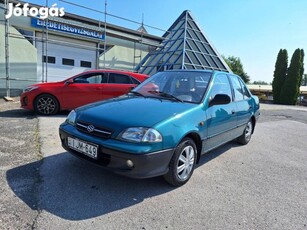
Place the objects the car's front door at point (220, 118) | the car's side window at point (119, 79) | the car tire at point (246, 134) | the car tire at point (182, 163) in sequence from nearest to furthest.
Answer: the car tire at point (182, 163) < the car's front door at point (220, 118) < the car tire at point (246, 134) < the car's side window at point (119, 79)

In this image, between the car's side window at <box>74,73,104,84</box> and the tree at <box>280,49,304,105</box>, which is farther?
the tree at <box>280,49,304,105</box>

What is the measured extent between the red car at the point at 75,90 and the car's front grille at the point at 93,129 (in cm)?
437

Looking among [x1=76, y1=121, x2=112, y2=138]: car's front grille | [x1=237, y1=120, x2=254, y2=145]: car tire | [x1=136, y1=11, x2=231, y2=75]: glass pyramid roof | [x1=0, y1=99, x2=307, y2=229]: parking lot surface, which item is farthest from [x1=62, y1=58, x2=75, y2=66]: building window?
[x1=76, y1=121, x2=112, y2=138]: car's front grille

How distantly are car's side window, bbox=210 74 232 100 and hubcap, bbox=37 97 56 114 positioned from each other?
490 centimetres

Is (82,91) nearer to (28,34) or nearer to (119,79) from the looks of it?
(119,79)

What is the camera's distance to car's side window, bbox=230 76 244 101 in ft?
16.1

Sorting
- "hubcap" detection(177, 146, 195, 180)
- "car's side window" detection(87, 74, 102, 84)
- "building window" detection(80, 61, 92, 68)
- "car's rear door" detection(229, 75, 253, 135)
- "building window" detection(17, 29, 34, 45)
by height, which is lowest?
"hubcap" detection(177, 146, 195, 180)

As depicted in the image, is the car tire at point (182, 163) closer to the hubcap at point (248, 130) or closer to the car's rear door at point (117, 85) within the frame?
the hubcap at point (248, 130)

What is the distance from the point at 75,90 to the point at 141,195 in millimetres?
5117

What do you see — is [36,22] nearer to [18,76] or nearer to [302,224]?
[18,76]

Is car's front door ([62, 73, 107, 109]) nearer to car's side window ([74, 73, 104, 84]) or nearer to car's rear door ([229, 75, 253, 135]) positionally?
car's side window ([74, 73, 104, 84])

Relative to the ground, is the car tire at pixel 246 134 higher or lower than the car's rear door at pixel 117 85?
lower

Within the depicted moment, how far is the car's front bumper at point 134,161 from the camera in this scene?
2.67 m

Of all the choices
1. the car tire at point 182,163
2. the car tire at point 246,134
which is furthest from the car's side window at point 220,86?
the car tire at point 246,134
